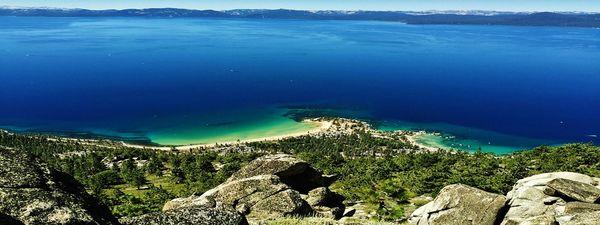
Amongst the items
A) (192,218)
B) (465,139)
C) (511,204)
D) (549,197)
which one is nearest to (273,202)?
(192,218)

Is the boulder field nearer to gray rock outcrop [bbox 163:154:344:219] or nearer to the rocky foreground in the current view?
the rocky foreground

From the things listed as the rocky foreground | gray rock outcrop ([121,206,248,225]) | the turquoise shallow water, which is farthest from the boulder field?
the turquoise shallow water

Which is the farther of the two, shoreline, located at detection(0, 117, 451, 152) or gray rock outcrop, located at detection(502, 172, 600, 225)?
shoreline, located at detection(0, 117, 451, 152)

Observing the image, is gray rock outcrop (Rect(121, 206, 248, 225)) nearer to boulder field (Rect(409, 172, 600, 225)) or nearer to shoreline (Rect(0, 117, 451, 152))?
boulder field (Rect(409, 172, 600, 225))

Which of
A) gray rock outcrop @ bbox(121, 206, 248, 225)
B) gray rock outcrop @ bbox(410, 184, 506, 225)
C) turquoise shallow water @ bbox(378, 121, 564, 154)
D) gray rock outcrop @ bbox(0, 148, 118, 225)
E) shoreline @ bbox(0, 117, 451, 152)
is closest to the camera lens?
gray rock outcrop @ bbox(0, 148, 118, 225)

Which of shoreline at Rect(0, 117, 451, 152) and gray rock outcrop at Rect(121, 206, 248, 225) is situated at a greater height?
gray rock outcrop at Rect(121, 206, 248, 225)

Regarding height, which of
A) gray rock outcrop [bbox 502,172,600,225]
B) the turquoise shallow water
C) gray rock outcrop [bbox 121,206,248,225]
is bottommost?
the turquoise shallow water

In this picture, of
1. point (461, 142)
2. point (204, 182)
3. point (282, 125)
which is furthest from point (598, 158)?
point (282, 125)

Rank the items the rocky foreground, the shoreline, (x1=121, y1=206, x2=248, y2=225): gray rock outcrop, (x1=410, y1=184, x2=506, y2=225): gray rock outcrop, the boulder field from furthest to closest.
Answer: the shoreline < (x1=410, y1=184, x2=506, y2=225): gray rock outcrop < the boulder field < (x1=121, y1=206, x2=248, y2=225): gray rock outcrop < the rocky foreground
